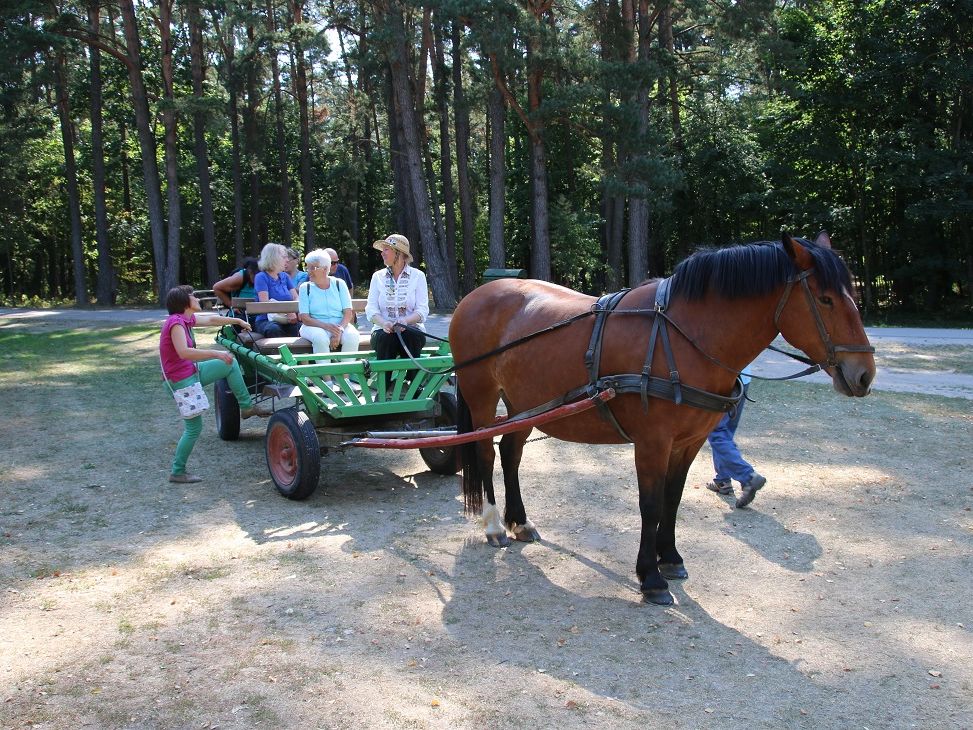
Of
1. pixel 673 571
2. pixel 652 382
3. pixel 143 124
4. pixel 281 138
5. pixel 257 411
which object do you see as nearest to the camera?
pixel 652 382

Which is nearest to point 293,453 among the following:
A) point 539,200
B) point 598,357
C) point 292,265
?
point 598,357

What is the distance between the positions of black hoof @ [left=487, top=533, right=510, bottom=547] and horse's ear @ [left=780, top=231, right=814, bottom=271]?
104 inches

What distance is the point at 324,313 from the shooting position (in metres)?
7.81

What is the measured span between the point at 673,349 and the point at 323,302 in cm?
428

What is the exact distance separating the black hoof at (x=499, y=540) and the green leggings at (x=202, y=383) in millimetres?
2900

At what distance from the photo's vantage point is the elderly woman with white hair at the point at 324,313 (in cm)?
770

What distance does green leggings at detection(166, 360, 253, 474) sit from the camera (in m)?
6.92

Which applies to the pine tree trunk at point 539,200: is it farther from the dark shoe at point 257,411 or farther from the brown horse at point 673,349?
the brown horse at point 673,349

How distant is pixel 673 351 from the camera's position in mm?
4434

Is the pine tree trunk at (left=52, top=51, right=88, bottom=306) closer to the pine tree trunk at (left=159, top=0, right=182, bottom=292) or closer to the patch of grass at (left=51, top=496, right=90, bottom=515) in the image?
the pine tree trunk at (left=159, top=0, right=182, bottom=292)

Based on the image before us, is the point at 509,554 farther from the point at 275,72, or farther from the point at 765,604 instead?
the point at 275,72

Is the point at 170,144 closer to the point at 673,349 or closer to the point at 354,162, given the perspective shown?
the point at 354,162

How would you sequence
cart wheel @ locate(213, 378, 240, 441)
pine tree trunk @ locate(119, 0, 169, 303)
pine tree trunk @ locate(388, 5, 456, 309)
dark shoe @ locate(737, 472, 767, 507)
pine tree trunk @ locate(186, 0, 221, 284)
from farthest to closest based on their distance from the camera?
1. pine tree trunk @ locate(119, 0, 169, 303)
2. pine tree trunk @ locate(186, 0, 221, 284)
3. pine tree trunk @ locate(388, 5, 456, 309)
4. cart wheel @ locate(213, 378, 240, 441)
5. dark shoe @ locate(737, 472, 767, 507)

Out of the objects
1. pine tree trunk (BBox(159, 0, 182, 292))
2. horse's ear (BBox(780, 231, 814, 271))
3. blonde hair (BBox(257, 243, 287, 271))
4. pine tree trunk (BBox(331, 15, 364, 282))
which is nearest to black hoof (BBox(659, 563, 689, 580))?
horse's ear (BBox(780, 231, 814, 271))
